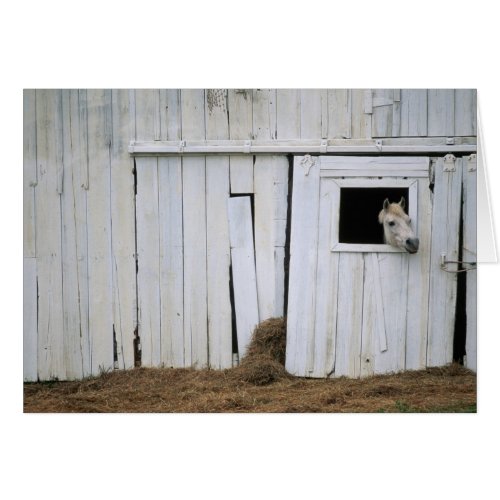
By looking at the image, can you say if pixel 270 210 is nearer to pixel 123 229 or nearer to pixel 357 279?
pixel 357 279

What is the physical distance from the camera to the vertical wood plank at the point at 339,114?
13.6 feet

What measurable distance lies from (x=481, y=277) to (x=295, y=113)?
162cm

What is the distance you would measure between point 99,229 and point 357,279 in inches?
71.4

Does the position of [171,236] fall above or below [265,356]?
above

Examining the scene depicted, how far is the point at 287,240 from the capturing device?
4.34 meters

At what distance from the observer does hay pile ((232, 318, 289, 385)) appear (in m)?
4.23

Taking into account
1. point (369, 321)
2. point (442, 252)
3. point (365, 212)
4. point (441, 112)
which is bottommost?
point (369, 321)

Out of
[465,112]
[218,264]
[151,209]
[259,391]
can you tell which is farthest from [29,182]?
[465,112]

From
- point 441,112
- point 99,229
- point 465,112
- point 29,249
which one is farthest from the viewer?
point 99,229

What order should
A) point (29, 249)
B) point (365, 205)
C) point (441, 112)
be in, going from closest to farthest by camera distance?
point (441, 112) < point (29, 249) < point (365, 205)

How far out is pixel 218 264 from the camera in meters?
4.35

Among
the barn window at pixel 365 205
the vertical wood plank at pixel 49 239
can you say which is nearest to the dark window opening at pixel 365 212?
the barn window at pixel 365 205

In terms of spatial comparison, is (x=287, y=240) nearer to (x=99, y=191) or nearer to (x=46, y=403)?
(x=99, y=191)

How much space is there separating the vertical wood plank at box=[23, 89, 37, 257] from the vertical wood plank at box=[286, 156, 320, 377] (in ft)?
5.79
